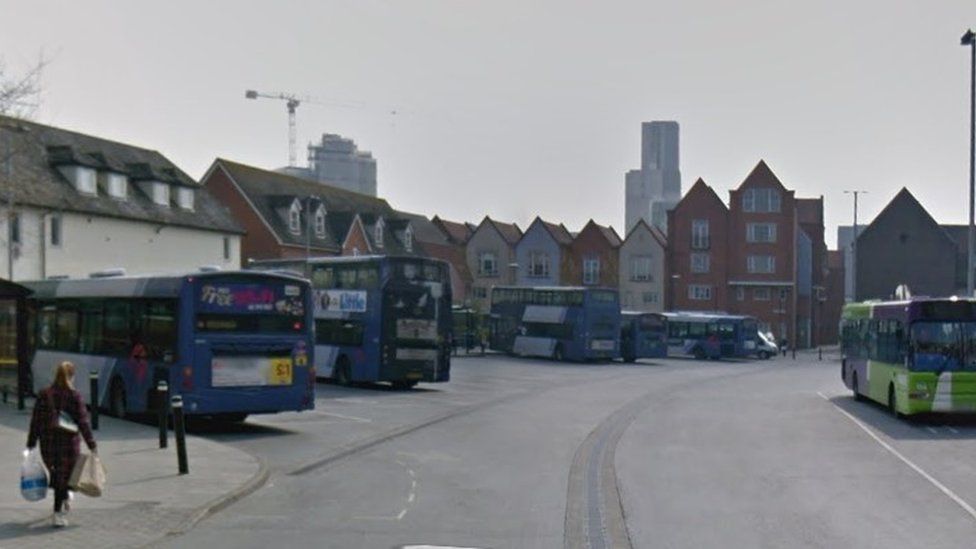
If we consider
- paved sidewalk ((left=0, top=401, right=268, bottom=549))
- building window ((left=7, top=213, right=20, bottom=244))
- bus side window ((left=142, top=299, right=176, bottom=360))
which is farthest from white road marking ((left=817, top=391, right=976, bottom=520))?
building window ((left=7, top=213, right=20, bottom=244))

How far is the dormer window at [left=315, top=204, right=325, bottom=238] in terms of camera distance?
71.8 m

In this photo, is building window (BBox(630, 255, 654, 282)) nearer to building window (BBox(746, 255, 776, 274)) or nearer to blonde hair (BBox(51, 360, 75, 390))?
building window (BBox(746, 255, 776, 274))

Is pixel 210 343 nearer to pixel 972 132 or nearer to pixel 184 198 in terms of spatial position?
pixel 972 132

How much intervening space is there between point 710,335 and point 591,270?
3024 centimetres

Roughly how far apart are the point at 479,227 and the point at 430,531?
9135 cm

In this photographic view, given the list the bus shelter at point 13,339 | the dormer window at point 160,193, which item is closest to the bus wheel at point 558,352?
the dormer window at point 160,193

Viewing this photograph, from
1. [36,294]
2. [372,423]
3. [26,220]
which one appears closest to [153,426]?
[372,423]

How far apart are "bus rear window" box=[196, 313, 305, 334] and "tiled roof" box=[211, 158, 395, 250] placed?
1713 inches

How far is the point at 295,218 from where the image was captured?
69.1m

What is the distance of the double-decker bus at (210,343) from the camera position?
72.5 ft

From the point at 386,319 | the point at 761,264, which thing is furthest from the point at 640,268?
the point at 386,319

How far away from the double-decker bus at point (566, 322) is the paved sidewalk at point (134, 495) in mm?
39339

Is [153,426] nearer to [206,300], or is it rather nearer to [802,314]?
[206,300]

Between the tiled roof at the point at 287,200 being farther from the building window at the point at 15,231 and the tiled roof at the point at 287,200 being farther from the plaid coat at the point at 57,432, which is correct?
the plaid coat at the point at 57,432
